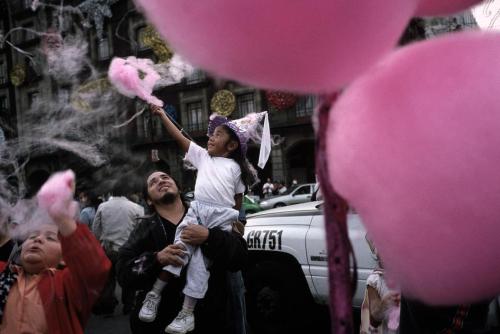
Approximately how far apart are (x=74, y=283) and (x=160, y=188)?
A: 2.89 feet

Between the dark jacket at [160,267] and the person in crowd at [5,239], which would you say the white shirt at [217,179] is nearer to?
the dark jacket at [160,267]

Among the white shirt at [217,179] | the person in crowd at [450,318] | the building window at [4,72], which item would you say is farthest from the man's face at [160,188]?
the building window at [4,72]

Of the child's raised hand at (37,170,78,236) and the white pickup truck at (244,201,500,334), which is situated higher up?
the child's raised hand at (37,170,78,236)

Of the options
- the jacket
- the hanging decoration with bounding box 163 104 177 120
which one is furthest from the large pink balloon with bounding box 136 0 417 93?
the hanging decoration with bounding box 163 104 177 120

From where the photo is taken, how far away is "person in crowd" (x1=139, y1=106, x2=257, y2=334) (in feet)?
8.68

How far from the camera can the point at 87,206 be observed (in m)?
6.68

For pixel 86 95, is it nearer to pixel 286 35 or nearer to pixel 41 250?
pixel 41 250

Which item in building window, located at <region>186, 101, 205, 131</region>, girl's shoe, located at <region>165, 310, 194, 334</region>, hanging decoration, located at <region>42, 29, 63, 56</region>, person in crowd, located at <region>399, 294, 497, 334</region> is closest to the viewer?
person in crowd, located at <region>399, 294, 497, 334</region>

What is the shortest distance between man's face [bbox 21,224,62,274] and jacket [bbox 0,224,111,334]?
5cm

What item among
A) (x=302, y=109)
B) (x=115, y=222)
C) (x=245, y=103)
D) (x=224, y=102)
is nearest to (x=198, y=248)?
(x=115, y=222)

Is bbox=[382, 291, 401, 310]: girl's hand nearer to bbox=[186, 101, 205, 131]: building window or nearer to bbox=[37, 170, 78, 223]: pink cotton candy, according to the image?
bbox=[37, 170, 78, 223]: pink cotton candy

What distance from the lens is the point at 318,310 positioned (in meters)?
4.81

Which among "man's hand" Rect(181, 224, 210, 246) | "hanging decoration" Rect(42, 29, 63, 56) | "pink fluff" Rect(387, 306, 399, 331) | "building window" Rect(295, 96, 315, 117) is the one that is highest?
"building window" Rect(295, 96, 315, 117)

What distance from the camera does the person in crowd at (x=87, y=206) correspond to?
626 centimetres
